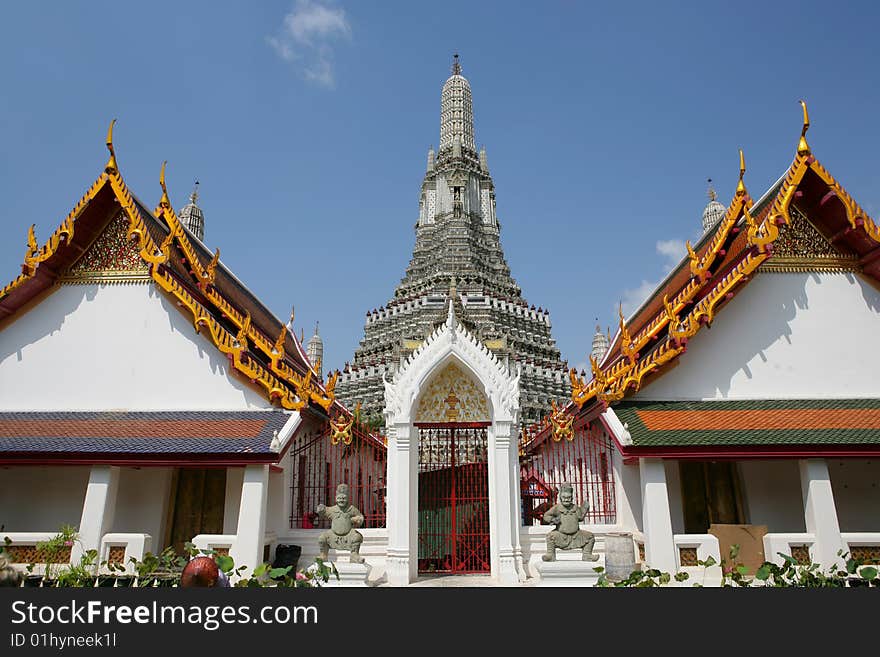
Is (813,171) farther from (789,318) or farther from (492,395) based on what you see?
(492,395)

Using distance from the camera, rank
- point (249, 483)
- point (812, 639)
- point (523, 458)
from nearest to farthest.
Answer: point (812, 639), point (249, 483), point (523, 458)

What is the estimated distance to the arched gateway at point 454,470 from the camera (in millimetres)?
8305

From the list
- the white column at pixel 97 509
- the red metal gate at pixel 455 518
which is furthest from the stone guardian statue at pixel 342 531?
the white column at pixel 97 509

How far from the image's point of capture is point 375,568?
893 cm

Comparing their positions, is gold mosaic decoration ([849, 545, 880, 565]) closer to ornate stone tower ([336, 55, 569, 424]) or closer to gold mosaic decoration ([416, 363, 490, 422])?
gold mosaic decoration ([416, 363, 490, 422])

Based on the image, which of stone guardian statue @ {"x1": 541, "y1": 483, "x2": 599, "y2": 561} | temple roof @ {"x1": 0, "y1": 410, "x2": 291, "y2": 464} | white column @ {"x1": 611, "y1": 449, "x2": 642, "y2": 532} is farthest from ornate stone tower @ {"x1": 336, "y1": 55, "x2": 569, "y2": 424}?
stone guardian statue @ {"x1": 541, "y1": 483, "x2": 599, "y2": 561}

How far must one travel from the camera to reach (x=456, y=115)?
4200 centimetres

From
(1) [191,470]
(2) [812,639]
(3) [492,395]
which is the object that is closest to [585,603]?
(2) [812,639]

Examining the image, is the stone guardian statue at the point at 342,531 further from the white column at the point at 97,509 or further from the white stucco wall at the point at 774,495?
the white stucco wall at the point at 774,495

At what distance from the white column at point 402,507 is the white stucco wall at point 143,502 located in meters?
3.77

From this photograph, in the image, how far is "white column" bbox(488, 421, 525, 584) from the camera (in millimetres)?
8172

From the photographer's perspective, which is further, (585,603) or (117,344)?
(117,344)

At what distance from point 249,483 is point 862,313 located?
32.6 ft

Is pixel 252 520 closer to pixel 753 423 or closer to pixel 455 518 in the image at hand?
pixel 455 518
